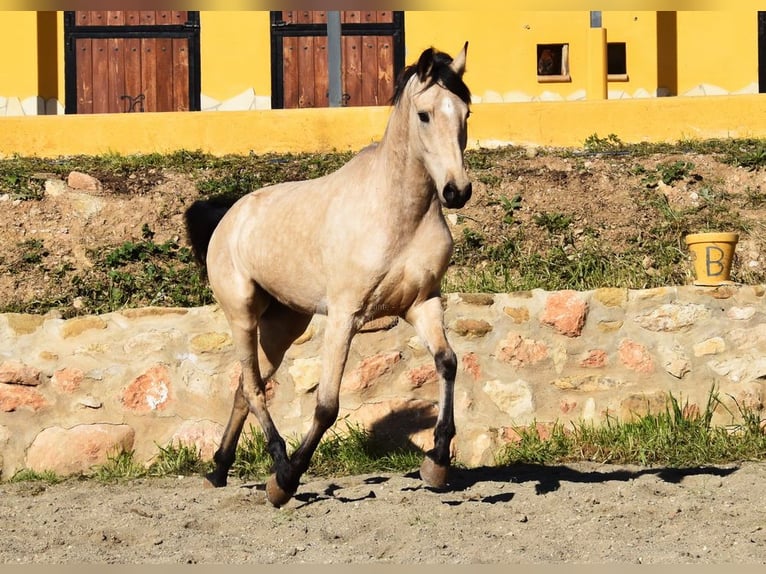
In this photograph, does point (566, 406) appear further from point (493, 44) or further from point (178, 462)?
point (493, 44)

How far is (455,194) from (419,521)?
1.50 m

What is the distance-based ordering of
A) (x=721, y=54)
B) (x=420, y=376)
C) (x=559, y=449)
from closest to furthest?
(x=559, y=449)
(x=420, y=376)
(x=721, y=54)

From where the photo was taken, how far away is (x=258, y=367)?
21.6 ft

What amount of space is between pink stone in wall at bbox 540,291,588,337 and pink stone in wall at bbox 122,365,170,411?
241 cm

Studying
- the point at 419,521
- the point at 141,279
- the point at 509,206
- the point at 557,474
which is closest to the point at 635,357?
the point at 557,474

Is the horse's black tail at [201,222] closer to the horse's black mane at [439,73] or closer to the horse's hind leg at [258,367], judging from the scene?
the horse's hind leg at [258,367]

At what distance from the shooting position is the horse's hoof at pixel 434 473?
5.68m

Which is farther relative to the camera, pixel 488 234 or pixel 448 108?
pixel 488 234

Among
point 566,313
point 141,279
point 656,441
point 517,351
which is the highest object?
point 141,279

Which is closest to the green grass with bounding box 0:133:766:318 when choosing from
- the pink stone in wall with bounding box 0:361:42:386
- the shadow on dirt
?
the pink stone in wall with bounding box 0:361:42:386

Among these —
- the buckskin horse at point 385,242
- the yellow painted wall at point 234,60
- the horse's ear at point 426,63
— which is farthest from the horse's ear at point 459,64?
the yellow painted wall at point 234,60

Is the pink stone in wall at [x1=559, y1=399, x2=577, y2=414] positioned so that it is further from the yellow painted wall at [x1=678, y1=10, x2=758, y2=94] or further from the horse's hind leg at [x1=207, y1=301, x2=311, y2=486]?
the yellow painted wall at [x1=678, y1=10, x2=758, y2=94]

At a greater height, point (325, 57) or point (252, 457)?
point (325, 57)

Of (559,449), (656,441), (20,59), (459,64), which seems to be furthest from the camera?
(20,59)
